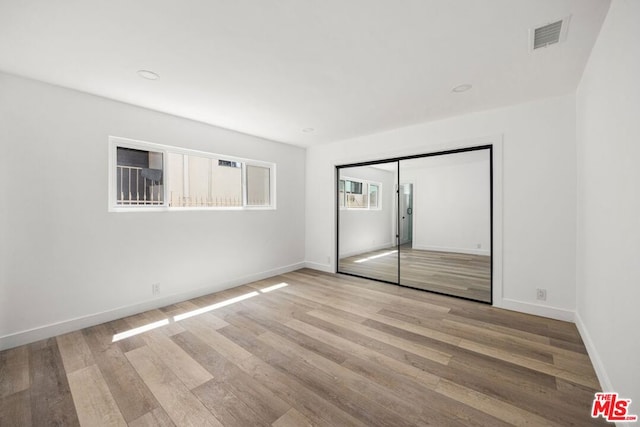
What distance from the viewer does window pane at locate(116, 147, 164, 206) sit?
3.07m

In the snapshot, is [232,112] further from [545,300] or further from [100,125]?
[545,300]

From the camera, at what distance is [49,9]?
→ 1605 millimetres

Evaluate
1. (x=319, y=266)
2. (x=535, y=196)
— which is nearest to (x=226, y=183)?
(x=319, y=266)

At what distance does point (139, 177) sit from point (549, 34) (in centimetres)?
437

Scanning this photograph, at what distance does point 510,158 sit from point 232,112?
12.0 feet

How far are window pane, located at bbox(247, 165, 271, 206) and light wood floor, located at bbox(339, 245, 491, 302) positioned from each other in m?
2.12

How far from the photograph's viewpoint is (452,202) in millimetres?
5031

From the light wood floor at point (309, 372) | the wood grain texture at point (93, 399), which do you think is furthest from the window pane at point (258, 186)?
the wood grain texture at point (93, 399)

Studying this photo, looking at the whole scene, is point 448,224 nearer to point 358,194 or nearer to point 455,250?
point 455,250

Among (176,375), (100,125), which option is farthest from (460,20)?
(100,125)

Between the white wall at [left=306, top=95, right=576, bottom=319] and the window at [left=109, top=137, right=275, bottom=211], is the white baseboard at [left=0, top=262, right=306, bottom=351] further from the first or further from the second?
the white wall at [left=306, top=95, right=576, bottom=319]

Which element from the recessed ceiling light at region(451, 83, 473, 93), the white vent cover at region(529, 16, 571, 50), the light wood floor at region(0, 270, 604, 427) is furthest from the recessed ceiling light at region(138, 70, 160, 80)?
the white vent cover at region(529, 16, 571, 50)

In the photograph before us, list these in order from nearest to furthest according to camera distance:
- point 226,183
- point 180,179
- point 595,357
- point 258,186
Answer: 1. point 595,357
2. point 180,179
3. point 226,183
4. point 258,186

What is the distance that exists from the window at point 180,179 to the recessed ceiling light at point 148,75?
1009 millimetres
